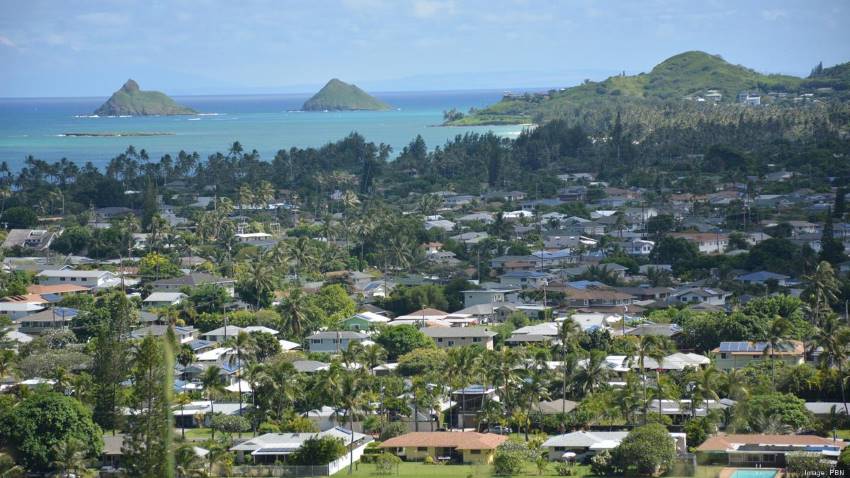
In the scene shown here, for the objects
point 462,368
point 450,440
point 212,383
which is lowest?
point 450,440

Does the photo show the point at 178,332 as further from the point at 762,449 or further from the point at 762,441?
the point at 762,449

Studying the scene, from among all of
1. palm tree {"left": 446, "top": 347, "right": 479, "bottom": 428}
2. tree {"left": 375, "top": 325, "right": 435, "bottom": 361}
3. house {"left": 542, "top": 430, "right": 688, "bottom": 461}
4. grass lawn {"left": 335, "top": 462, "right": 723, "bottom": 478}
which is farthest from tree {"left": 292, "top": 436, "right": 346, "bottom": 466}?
tree {"left": 375, "top": 325, "right": 435, "bottom": 361}

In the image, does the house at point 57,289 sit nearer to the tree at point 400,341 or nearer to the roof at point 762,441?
the tree at point 400,341

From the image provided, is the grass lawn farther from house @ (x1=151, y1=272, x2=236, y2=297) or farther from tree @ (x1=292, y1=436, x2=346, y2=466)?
house @ (x1=151, y1=272, x2=236, y2=297)

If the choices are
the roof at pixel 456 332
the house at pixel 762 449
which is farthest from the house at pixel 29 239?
the house at pixel 762 449

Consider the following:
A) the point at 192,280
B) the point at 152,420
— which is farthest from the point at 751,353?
the point at 192,280

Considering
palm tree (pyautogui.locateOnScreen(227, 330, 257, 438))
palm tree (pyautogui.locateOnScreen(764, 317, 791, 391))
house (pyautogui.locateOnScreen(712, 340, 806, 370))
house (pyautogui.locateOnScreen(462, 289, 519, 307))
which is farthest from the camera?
house (pyautogui.locateOnScreen(462, 289, 519, 307))
